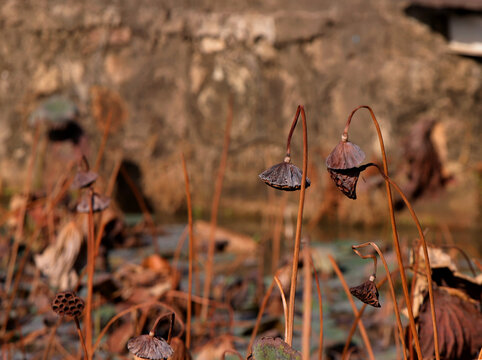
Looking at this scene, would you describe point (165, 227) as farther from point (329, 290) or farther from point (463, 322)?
point (463, 322)

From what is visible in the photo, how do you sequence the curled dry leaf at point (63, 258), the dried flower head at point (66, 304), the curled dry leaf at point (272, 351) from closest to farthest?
the curled dry leaf at point (272, 351) < the dried flower head at point (66, 304) < the curled dry leaf at point (63, 258)

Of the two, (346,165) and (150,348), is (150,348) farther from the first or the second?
(346,165)

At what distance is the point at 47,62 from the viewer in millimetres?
3141

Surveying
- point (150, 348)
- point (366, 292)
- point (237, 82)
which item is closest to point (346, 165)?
point (366, 292)

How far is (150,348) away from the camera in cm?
71

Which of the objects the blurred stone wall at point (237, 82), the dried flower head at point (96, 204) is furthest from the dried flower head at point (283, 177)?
the blurred stone wall at point (237, 82)

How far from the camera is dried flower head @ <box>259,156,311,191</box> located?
26.6 inches

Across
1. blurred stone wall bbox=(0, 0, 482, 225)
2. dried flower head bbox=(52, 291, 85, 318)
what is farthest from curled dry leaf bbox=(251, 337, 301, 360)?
blurred stone wall bbox=(0, 0, 482, 225)

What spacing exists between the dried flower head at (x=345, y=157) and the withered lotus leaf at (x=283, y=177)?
37 mm

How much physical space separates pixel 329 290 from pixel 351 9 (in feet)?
5.02

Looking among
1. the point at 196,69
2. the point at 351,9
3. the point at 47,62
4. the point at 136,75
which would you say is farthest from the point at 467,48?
the point at 47,62

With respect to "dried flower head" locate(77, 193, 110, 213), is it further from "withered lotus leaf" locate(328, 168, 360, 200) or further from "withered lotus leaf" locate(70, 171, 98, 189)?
"withered lotus leaf" locate(328, 168, 360, 200)

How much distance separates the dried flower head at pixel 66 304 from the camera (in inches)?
31.1

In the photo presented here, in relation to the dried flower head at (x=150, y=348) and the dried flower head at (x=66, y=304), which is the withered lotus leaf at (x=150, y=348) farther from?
the dried flower head at (x=66, y=304)
